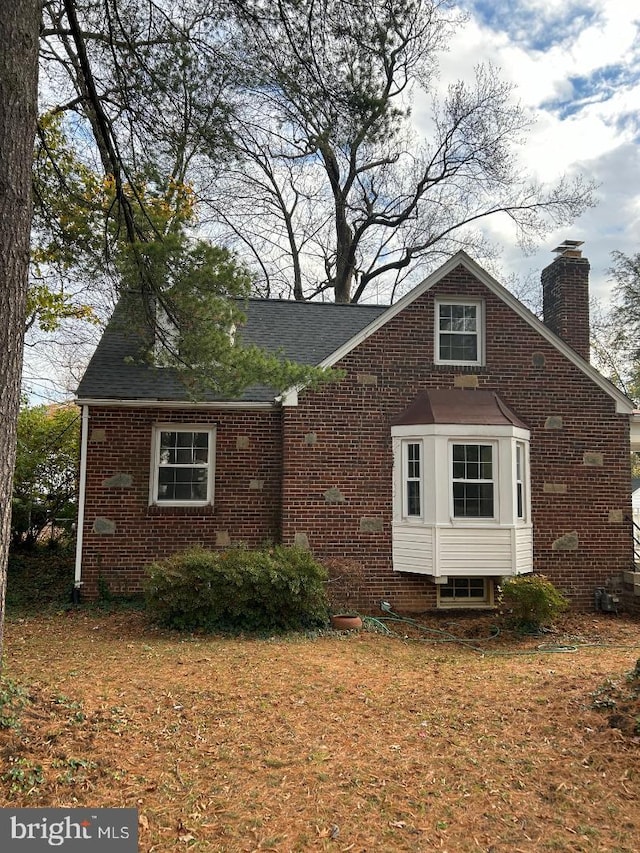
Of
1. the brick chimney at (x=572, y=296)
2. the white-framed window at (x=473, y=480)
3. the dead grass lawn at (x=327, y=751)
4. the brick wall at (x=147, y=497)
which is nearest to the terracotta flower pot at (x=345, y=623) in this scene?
the dead grass lawn at (x=327, y=751)

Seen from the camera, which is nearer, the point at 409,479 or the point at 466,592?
the point at 409,479

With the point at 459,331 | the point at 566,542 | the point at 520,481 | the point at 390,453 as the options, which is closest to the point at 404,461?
the point at 390,453

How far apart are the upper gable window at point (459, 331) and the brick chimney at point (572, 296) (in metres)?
2.12

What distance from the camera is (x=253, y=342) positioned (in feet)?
40.8

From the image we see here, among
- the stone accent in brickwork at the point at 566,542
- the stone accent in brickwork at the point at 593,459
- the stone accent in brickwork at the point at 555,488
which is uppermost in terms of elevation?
the stone accent in brickwork at the point at 593,459

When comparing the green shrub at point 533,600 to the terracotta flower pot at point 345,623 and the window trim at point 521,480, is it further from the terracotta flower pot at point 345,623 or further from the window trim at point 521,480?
the terracotta flower pot at point 345,623

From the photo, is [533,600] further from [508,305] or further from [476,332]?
[508,305]

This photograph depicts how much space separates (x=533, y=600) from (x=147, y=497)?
668 centimetres

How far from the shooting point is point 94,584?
10.5 metres

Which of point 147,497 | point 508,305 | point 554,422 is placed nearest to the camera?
point 147,497

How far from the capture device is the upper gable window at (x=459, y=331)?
36.7 feet

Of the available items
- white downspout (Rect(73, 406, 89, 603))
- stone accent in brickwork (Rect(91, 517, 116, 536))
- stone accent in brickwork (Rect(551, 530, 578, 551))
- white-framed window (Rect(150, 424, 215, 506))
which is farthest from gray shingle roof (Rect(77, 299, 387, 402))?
stone accent in brickwork (Rect(551, 530, 578, 551))

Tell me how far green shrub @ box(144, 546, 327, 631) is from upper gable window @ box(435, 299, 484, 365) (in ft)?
16.2

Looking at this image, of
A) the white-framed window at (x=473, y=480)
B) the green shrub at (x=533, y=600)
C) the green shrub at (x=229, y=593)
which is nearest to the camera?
the green shrub at (x=229, y=593)
